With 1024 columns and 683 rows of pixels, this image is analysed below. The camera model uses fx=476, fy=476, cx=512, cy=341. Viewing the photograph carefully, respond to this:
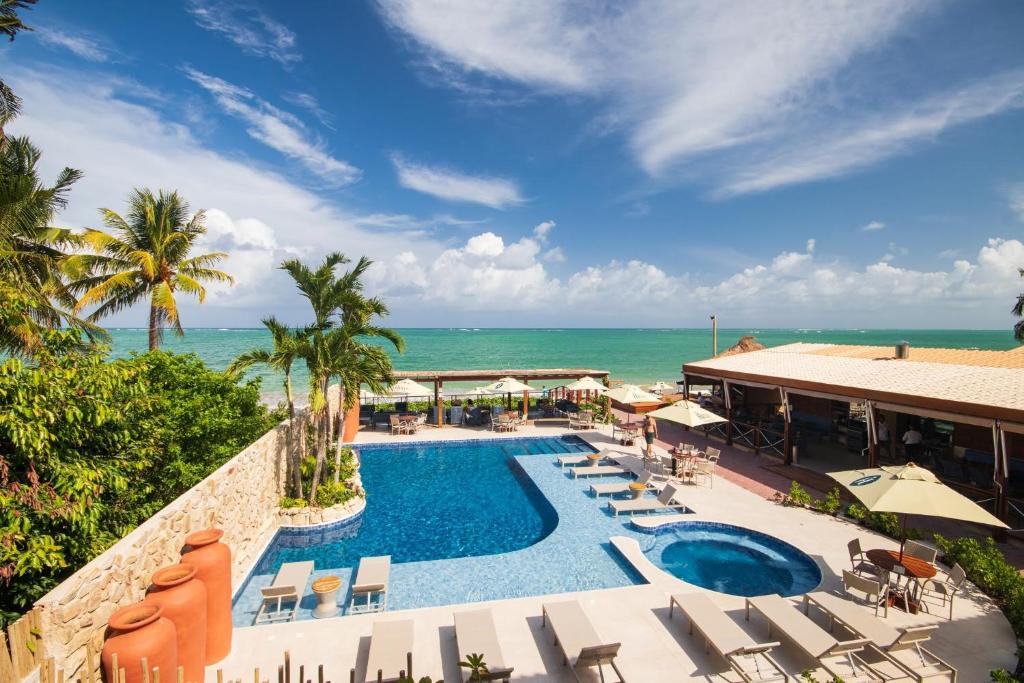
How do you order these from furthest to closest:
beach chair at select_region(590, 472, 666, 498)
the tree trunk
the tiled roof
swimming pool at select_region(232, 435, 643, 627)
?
1. the tree trunk
2. beach chair at select_region(590, 472, 666, 498)
3. the tiled roof
4. swimming pool at select_region(232, 435, 643, 627)

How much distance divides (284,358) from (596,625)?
911cm

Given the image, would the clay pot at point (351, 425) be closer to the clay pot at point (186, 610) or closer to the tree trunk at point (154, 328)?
the tree trunk at point (154, 328)

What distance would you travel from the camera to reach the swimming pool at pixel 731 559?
8852mm

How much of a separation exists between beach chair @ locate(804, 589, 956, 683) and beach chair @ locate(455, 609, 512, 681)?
4.75m

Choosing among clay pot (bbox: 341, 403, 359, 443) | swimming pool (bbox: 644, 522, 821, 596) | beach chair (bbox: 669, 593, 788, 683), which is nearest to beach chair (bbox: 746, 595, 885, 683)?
beach chair (bbox: 669, 593, 788, 683)

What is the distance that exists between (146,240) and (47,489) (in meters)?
13.0

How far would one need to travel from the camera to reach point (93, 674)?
454cm

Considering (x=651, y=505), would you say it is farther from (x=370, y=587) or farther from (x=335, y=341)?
(x=335, y=341)

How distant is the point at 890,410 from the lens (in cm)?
1294

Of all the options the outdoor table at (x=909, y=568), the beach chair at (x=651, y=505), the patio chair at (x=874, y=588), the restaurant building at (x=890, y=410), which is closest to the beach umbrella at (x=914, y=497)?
the outdoor table at (x=909, y=568)

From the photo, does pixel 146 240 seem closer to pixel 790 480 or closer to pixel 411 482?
pixel 411 482

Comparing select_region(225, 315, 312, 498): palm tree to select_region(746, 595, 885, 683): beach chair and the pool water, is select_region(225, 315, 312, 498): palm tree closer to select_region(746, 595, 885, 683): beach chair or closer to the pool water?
the pool water

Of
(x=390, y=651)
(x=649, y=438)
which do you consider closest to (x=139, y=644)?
(x=390, y=651)

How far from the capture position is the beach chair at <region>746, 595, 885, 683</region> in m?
6.05
